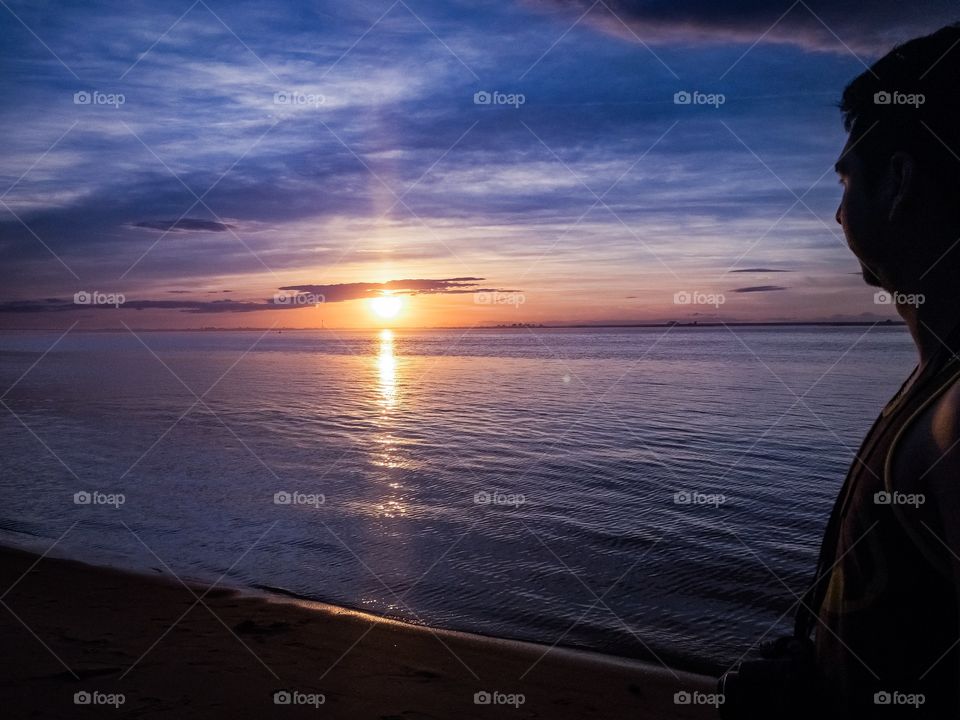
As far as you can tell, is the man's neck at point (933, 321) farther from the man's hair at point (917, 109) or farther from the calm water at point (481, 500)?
the calm water at point (481, 500)

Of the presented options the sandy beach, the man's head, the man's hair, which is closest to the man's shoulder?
the man's head

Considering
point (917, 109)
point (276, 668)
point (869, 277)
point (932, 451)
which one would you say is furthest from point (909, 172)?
point (276, 668)

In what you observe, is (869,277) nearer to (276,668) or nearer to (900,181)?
(900,181)

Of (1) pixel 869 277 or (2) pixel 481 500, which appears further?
(2) pixel 481 500

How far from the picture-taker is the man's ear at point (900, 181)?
1297 millimetres

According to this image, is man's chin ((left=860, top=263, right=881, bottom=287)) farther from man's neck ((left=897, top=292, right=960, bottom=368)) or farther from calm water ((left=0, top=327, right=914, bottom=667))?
calm water ((left=0, top=327, right=914, bottom=667))

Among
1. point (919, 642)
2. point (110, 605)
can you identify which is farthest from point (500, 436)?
point (919, 642)

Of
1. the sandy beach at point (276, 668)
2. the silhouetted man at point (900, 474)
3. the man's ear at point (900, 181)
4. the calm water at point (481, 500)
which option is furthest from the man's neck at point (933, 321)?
the calm water at point (481, 500)

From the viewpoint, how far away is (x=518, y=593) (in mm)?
8031

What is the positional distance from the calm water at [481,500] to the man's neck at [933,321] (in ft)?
19.3

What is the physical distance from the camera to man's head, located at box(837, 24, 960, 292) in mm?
1282

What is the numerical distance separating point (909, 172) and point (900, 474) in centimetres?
56

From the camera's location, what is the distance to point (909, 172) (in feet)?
4.25

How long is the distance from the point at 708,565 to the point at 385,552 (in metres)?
4.12
